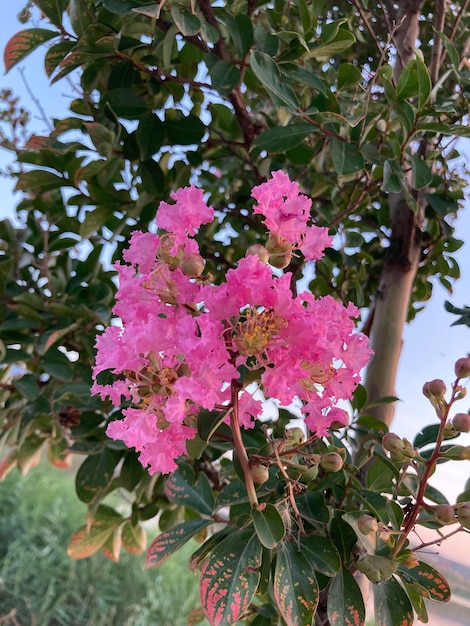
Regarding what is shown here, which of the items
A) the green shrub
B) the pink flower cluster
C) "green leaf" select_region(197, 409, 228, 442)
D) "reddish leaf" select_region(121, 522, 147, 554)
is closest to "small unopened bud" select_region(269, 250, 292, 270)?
the pink flower cluster

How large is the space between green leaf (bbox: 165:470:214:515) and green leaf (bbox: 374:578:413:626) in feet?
0.74

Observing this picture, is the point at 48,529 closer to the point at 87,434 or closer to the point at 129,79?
the point at 87,434

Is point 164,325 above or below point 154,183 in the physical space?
below

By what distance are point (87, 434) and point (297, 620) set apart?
1.74ft

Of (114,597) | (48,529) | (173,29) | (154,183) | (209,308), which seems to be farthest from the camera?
(48,529)

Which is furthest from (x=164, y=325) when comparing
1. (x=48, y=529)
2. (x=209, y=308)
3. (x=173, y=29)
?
(x=48, y=529)

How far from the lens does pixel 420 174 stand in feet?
2.15

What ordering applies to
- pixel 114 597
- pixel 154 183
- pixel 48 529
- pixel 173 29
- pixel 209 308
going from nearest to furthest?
pixel 209 308 < pixel 173 29 < pixel 154 183 < pixel 114 597 < pixel 48 529

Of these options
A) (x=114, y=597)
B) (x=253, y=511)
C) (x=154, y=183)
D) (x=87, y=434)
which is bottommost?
(x=114, y=597)

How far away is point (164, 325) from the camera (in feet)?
1.32

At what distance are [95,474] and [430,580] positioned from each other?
0.53m

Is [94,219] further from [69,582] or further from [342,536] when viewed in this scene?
[69,582]

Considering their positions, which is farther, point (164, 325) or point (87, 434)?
point (87, 434)

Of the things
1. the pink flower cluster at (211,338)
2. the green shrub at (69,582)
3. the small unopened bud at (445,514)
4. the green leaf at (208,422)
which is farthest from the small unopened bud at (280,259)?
the green shrub at (69,582)
